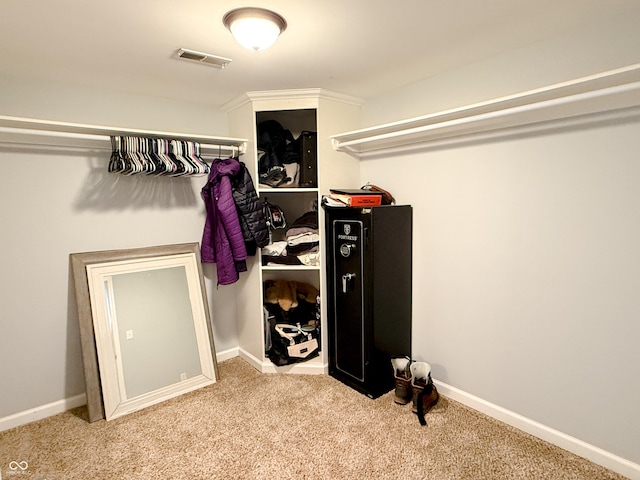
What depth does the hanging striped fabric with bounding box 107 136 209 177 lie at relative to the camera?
2154 mm

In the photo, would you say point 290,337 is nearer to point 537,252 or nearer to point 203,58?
point 537,252

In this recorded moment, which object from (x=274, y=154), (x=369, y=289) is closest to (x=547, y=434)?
(x=369, y=289)

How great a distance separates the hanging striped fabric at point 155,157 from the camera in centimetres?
215

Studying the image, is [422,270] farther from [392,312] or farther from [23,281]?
[23,281]

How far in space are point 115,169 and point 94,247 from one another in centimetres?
58

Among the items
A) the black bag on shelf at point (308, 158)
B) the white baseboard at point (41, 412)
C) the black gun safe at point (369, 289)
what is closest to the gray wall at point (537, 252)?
the black gun safe at point (369, 289)

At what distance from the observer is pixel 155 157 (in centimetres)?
224

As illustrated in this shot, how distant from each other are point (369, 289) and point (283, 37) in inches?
59.8

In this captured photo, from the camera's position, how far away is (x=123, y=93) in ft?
7.98

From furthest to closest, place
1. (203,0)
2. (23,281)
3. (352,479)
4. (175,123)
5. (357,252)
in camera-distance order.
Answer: (175,123) < (357,252) < (23,281) < (352,479) < (203,0)

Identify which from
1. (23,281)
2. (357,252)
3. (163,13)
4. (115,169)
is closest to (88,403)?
(23,281)

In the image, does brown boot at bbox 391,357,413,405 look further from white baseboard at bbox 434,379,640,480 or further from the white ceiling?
the white ceiling

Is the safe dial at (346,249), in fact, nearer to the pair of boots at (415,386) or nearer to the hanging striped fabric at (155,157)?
the pair of boots at (415,386)

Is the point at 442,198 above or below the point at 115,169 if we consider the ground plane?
below
